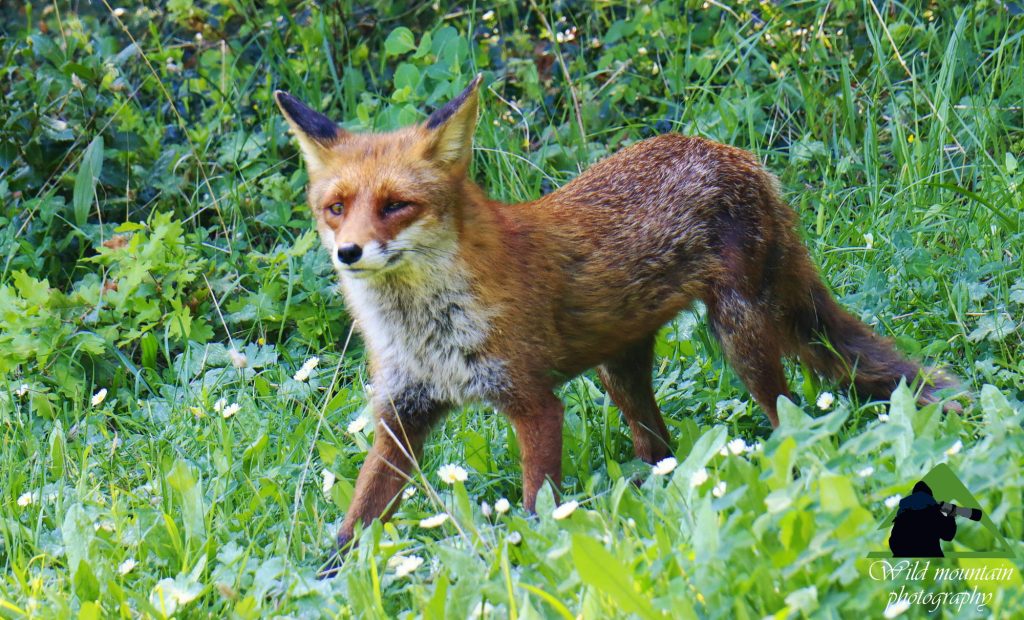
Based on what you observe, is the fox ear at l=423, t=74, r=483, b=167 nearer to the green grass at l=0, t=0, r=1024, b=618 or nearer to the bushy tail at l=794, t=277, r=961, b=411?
the green grass at l=0, t=0, r=1024, b=618

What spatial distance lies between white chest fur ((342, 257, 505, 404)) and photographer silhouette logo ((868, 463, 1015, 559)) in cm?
188

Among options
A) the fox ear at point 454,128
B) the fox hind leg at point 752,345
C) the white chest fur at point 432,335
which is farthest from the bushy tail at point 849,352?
the fox ear at point 454,128

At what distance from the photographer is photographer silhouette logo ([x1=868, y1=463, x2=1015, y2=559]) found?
3.17 meters

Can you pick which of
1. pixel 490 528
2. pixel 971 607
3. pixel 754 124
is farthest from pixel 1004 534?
pixel 754 124

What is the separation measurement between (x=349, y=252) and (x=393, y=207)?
36 cm

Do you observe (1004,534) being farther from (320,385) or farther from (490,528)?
(320,385)

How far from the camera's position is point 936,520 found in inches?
127

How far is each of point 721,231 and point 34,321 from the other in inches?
148

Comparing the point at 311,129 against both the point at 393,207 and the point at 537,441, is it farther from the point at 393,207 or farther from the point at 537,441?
the point at 537,441

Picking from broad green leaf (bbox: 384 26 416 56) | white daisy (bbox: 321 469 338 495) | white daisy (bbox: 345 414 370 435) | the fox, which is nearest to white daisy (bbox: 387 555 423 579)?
the fox

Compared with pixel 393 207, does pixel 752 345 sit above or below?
below

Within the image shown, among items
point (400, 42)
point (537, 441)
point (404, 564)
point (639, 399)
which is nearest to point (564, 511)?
point (404, 564)

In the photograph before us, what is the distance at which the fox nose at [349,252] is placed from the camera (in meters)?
4.32

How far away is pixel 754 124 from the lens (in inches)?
303
